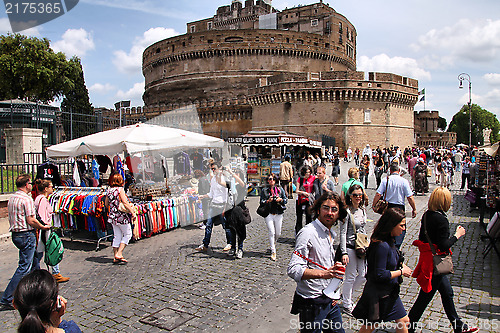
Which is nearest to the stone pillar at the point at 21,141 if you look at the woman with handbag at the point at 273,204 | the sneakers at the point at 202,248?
the sneakers at the point at 202,248

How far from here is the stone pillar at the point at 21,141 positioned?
1032cm

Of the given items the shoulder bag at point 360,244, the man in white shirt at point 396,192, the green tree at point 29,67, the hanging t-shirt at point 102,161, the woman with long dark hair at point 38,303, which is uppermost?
the green tree at point 29,67

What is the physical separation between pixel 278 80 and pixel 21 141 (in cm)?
2720

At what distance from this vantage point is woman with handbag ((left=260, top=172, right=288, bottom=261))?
19.1ft

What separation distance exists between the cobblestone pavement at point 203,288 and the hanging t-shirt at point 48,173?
1.34 metres

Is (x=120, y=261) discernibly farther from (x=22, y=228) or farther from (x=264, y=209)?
(x=264, y=209)

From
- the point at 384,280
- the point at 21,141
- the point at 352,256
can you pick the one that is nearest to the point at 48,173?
the point at 21,141

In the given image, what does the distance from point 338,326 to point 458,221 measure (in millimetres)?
6784

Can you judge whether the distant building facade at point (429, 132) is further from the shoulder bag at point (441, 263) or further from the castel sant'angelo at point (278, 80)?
the shoulder bag at point (441, 263)

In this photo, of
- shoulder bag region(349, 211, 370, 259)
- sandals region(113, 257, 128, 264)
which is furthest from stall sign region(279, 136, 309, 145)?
shoulder bag region(349, 211, 370, 259)

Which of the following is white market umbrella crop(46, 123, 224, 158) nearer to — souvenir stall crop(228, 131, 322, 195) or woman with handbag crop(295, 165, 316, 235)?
woman with handbag crop(295, 165, 316, 235)

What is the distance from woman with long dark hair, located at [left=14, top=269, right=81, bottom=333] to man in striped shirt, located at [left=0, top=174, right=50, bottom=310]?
9.95ft

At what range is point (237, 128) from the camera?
135 feet

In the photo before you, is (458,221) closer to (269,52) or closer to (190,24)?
(269,52)
